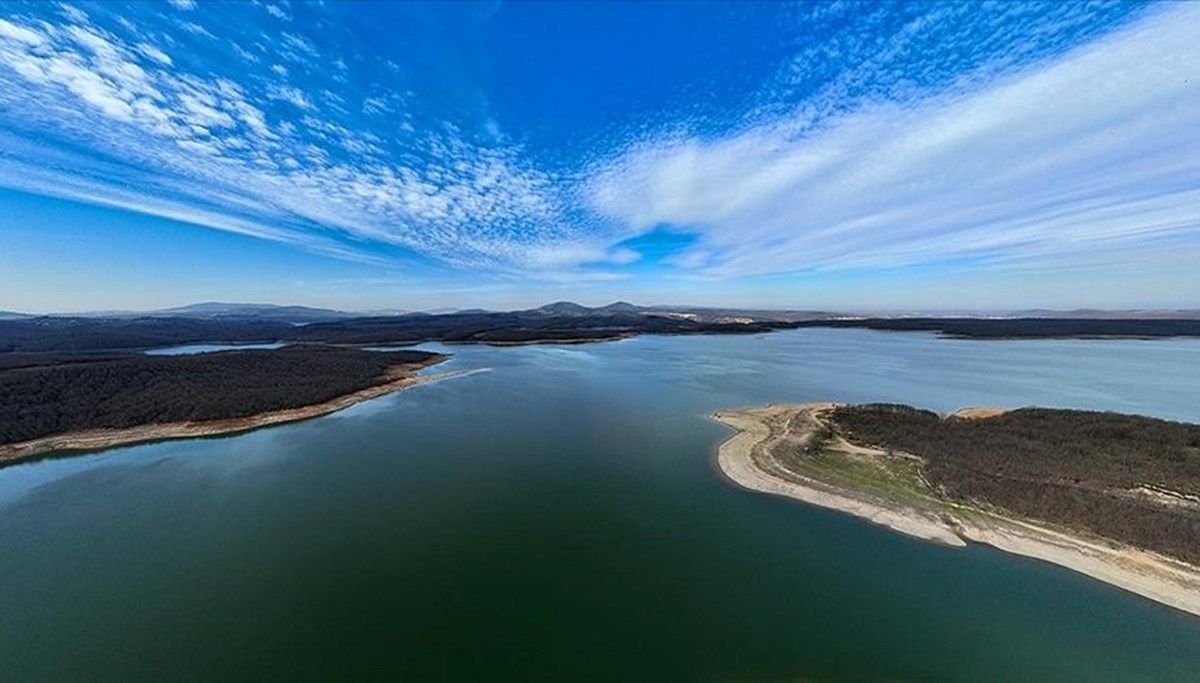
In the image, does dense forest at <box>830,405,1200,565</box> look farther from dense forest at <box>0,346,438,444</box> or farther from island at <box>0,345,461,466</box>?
dense forest at <box>0,346,438,444</box>

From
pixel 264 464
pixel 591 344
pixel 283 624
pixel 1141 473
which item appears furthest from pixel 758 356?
pixel 283 624

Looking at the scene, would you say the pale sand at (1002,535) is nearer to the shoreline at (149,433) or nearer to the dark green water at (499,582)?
the dark green water at (499,582)

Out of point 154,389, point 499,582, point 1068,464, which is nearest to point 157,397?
point 154,389

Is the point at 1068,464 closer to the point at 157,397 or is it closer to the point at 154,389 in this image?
the point at 157,397

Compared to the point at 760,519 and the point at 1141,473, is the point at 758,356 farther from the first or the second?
the point at 760,519

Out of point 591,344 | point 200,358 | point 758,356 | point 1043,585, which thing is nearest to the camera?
point 1043,585

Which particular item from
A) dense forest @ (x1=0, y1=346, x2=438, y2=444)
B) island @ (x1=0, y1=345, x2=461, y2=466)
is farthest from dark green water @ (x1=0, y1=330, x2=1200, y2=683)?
dense forest @ (x1=0, y1=346, x2=438, y2=444)
